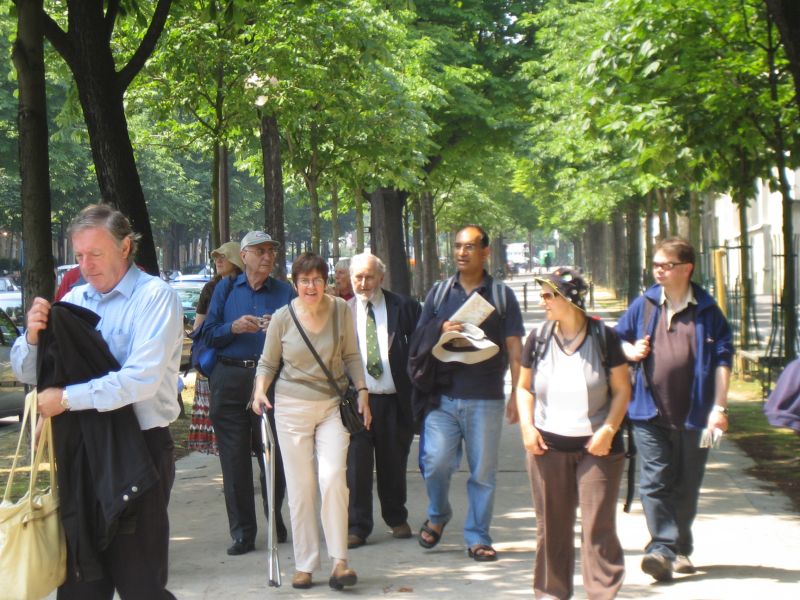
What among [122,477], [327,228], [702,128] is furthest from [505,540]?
[327,228]

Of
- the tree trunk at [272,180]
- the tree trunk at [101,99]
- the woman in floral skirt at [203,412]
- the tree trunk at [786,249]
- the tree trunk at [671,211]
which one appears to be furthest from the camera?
the tree trunk at [671,211]

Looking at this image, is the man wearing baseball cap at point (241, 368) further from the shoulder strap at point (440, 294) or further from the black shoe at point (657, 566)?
the black shoe at point (657, 566)

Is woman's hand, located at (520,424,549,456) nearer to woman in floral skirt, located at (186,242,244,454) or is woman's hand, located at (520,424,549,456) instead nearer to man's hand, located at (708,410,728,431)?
man's hand, located at (708,410,728,431)

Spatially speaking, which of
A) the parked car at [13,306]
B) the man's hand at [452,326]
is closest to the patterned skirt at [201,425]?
the man's hand at [452,326]

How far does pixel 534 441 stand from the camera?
570cm

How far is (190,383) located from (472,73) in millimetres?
11730

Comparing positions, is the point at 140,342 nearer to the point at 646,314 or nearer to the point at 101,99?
the point at 646,314

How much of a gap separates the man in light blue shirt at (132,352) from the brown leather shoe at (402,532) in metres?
3.55

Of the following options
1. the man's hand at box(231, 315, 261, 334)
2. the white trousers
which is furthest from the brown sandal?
the man's hand at box(231, 315, 261, 334)

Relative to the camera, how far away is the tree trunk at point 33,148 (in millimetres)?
10258

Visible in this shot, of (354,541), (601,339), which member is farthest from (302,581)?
(601,339)

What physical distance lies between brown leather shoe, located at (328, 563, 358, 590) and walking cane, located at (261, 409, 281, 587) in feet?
0.97

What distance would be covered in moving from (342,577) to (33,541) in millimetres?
2626

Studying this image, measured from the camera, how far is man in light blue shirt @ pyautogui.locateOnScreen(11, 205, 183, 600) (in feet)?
13.8
